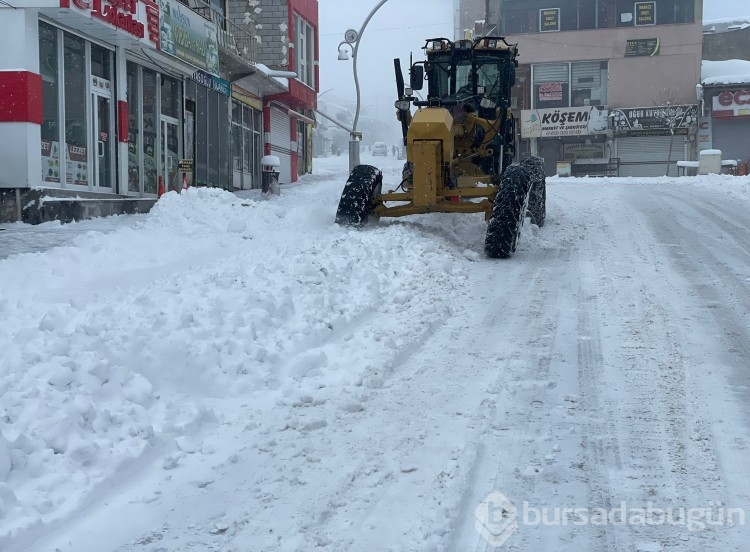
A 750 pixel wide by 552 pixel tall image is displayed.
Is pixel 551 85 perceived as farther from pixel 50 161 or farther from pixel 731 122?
pixel 50 161

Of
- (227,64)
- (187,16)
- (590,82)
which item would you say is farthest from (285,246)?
(590,82)

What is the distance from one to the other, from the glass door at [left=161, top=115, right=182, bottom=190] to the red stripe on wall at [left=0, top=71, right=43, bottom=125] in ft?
20.6

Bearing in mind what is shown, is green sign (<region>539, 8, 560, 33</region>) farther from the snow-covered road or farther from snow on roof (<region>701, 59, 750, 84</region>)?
the snow-covered road

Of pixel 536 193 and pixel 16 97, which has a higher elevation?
pixel 16 97

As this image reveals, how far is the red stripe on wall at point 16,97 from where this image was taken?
13545 mm

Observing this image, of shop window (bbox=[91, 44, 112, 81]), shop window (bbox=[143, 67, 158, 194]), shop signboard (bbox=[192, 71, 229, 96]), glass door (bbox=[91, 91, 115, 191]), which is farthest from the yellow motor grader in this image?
shop signboard (bbox=[192, 71, 229, 96])

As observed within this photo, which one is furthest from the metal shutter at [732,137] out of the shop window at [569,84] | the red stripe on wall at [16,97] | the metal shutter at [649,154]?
the red stripe on wall at [16,97]

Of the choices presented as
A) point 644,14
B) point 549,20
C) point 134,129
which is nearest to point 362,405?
point 134,129

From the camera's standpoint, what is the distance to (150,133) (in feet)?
63.0

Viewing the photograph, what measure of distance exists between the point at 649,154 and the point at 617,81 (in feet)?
14.0

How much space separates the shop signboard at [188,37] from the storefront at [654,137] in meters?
29.1

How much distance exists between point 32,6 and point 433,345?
1035 centimetres

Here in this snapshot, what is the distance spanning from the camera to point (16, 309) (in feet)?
19.7

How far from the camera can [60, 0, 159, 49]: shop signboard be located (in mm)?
14227
